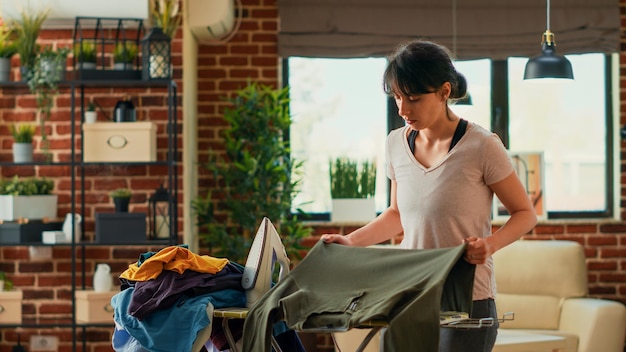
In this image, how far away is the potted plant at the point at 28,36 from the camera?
4938 mm

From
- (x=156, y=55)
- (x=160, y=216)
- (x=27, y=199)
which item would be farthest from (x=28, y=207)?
(x=156, y=55)

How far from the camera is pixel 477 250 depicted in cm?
228

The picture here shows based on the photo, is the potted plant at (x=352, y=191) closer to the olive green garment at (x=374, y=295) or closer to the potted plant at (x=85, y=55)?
the potted plant at (x=85, y=55)

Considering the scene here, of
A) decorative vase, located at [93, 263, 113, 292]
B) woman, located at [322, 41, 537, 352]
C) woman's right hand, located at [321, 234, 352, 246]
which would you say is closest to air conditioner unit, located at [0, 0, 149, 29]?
decorative vase, located at [93, 263, 113, 292]

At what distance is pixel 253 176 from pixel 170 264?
8.78ft

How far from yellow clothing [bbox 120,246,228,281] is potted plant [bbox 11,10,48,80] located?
8.28 ft

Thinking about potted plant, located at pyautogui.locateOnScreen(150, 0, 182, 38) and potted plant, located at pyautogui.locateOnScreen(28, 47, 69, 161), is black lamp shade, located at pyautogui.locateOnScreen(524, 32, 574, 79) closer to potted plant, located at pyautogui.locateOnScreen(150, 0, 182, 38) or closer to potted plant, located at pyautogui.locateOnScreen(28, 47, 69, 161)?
potted plant, located at pyautogui.locateOnScreen(150, 0, 182, 38)

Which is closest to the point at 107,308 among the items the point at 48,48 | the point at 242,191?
the point at 242,191

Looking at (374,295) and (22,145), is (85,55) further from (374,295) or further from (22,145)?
(374,295)

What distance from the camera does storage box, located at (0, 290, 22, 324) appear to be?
16.3ft

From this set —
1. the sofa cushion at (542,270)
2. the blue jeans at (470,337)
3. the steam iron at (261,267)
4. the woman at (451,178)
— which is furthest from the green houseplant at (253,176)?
the blue jeans at (470,337)

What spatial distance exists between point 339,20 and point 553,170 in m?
1.69

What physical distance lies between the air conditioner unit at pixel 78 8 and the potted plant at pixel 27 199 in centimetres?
87

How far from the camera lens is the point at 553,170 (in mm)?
6199
